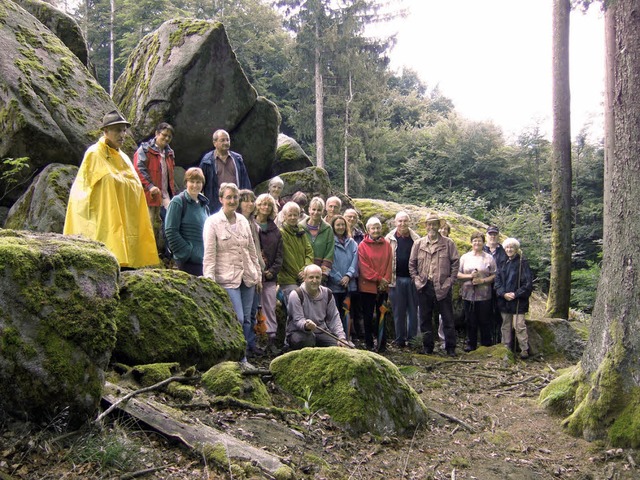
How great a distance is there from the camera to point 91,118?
8.98m

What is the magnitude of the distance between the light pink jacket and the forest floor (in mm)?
1093

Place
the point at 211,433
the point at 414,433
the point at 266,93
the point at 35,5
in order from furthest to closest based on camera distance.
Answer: the point at 266,93
the point at 35,5
the point at 414,433
the point at 211,433

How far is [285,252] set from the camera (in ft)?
25.7

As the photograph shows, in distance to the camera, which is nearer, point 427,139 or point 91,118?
point 91,118

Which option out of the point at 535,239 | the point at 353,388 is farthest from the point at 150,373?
the point at 535,239

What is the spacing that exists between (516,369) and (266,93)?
2654 cm

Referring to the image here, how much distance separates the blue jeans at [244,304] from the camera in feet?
20.9

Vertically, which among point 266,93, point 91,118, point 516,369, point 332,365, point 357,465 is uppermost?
point 266,93

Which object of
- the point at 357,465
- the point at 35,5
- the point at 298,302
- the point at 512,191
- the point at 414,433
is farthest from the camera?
the point at 512,191

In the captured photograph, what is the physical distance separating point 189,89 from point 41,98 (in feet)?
9.87

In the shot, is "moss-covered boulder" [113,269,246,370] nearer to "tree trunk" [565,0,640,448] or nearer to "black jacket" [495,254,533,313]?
"tree trunk" [565,0,640,448]

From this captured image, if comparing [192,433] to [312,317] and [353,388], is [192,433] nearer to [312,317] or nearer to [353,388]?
[353,388]

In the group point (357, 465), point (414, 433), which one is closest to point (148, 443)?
point (357, 465)

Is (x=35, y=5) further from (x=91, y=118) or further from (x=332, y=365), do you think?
(x=332, y=365)
